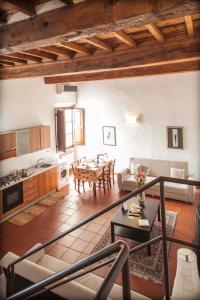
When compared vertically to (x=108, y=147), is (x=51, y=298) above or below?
below

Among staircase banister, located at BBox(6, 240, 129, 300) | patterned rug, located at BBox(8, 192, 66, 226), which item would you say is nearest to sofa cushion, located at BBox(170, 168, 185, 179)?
patterned rug, located at BBox(8, 192, 66, 226)

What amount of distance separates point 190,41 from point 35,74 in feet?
9.22

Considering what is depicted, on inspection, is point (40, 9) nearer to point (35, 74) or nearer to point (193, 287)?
point (35, 74)

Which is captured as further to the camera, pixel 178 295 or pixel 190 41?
pixel 190 41

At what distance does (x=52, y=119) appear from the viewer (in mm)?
7250

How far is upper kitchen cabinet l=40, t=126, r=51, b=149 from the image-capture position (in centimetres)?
636

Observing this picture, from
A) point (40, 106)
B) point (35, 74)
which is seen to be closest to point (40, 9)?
point (35, 74)

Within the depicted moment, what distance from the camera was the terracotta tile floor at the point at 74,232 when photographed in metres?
3.69

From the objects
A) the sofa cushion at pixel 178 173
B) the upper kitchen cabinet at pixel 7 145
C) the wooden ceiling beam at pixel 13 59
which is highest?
the wooden ceiling beam at pixel 13 59

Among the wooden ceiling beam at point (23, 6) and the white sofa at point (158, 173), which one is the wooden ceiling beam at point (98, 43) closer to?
the wooden ceiling beam at point (23, 6)

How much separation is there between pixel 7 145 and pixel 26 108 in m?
1.38

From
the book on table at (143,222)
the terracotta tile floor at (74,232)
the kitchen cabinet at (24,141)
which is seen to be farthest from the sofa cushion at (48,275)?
the kitchen cabinet at (24,141)

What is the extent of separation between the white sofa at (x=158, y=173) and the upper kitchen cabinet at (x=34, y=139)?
2.55 metres

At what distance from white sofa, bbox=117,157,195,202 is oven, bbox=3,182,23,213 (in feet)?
9.25
